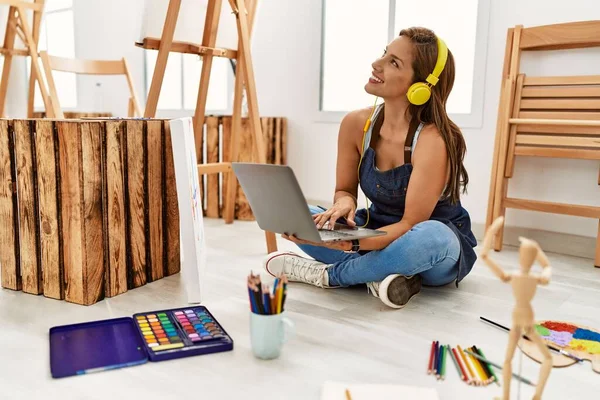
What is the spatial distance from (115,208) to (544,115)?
1.60 metres

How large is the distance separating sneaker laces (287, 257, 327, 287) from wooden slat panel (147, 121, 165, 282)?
409mm

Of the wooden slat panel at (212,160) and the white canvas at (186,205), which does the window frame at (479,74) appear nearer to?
the wooden slat panel at (212,160)

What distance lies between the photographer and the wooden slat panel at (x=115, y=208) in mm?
1430

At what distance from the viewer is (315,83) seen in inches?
110

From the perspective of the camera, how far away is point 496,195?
2102 mm

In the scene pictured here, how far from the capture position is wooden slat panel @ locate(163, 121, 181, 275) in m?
1.65

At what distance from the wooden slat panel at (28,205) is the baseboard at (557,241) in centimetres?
176

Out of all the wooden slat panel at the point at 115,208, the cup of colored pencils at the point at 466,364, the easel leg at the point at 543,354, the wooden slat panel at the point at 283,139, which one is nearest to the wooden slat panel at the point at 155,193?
the wooden slat panel at the point at 115,208

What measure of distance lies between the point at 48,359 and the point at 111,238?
41 cm

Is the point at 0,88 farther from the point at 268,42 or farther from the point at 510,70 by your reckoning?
the point at 510,70

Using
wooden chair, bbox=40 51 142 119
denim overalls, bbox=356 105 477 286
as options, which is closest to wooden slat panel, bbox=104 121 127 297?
denim overalls, bbox=356 105 477 286

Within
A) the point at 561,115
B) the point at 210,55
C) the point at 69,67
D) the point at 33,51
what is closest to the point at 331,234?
the point at 210,55

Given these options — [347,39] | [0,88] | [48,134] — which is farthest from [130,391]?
[0,88]

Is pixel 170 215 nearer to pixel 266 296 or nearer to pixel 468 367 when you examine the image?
pixel 266 296
